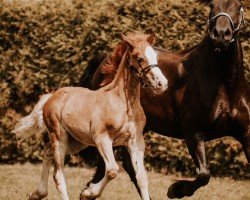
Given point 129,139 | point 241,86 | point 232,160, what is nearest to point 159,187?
point 232,160

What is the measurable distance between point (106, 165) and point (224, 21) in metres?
1.86

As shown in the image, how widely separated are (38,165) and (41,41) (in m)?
2.14

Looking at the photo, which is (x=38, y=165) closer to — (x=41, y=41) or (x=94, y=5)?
(x=41, y=41)

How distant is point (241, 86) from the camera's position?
290 inches

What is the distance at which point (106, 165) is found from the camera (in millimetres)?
6160

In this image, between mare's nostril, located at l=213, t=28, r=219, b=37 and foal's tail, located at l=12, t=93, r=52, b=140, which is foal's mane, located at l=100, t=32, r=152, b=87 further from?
foal's tail, located at l=12, t=93, r=52, b=140

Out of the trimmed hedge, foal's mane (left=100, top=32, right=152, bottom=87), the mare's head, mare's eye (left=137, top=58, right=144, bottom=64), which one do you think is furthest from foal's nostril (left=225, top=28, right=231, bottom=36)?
the trimmed hedge

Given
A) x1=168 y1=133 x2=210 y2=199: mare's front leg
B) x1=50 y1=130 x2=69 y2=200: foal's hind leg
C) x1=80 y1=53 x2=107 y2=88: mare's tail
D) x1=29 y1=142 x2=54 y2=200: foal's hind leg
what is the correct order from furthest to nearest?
x1=80 y1=53 x2=107 y2=88: mare's tail
x1=168 y1=133 x2=210 y2=199: mare's front leg
x1=29 y1=142 x2=54 y2=200: foal's hind leg
x1=50 y1=130 x2=69 y2=200: foal's hind leg

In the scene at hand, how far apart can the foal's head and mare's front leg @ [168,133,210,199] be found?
4.46 ft

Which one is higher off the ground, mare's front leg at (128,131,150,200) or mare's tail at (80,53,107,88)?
mare's front leg at (128,131,150,200)

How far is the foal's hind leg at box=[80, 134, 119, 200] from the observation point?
6134 millimetres

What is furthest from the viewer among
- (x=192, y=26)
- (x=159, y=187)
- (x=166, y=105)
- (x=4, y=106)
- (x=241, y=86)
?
(x=4, y=106)

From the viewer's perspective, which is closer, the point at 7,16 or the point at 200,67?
the point at 200,67

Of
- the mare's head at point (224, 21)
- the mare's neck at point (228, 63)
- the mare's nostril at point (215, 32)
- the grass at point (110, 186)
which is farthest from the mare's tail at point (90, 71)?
the mare's nostril at point (215, 32)
